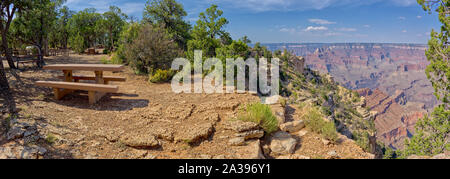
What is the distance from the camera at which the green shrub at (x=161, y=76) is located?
363 inches

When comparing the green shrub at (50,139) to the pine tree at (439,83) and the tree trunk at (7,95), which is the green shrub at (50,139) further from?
the pine tree at (439,83)

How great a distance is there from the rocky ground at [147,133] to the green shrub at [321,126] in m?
0.15

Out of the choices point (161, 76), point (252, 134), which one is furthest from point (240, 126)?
point (161, 76)

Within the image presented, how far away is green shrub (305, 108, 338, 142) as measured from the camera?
16.4ft

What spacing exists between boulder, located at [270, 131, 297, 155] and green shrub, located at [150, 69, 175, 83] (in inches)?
233

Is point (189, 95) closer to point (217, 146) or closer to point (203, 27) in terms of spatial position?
point (217, 146)

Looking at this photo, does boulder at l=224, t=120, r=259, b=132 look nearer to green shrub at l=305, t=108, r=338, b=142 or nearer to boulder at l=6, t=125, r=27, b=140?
green shrub at l=305, t=108, r=338, b=142

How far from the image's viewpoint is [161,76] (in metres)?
9.30

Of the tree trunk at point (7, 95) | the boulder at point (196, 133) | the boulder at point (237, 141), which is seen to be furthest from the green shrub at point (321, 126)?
the tree trunk at point (7, 95)

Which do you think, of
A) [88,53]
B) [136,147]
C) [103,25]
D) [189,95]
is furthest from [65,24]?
[136,147]

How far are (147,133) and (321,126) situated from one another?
3.99 metres

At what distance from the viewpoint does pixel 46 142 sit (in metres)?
4.05

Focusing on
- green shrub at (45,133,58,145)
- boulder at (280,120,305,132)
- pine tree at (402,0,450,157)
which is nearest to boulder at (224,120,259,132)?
boulder at (280,120,305,132)
